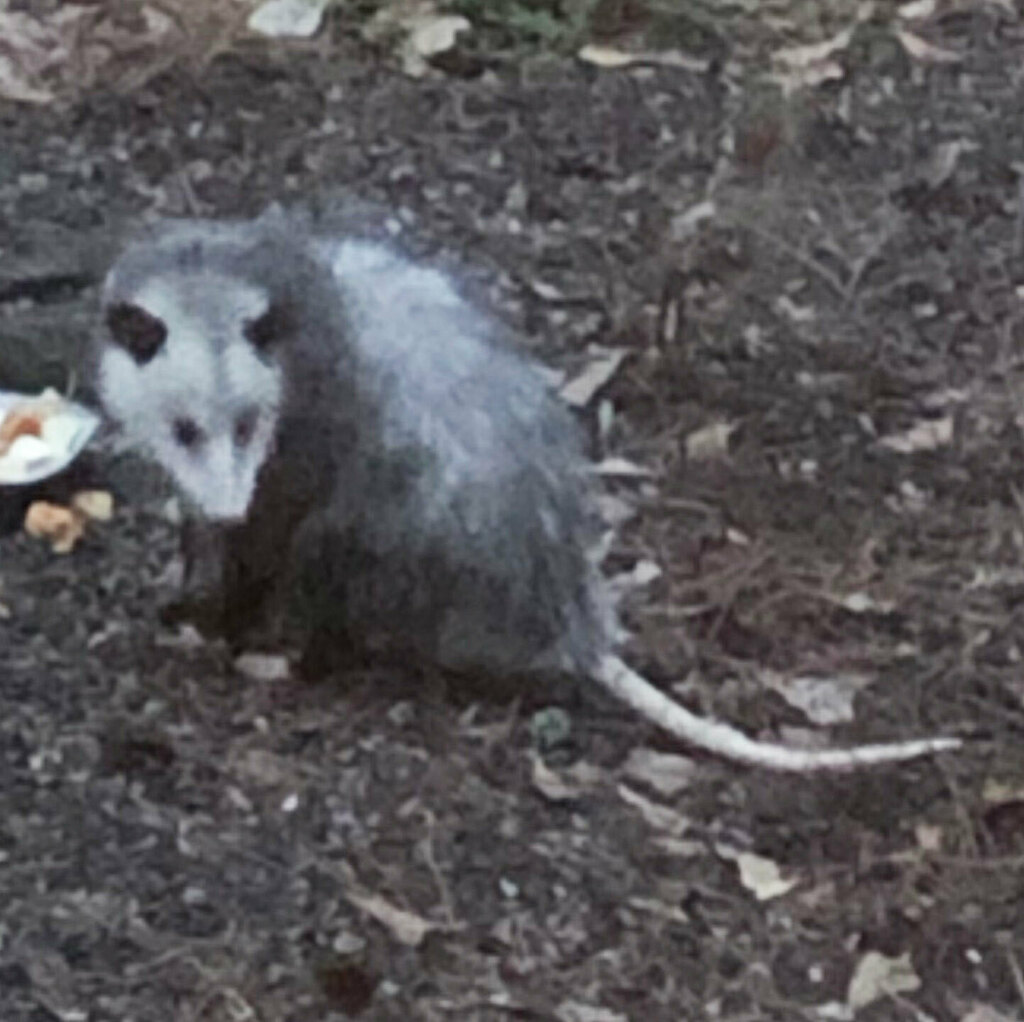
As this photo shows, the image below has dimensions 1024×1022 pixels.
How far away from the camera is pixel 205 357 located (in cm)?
321

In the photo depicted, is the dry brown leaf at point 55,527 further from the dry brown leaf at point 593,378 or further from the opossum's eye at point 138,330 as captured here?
the dry brown leaf at point 593,378

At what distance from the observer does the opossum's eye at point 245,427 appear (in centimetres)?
322

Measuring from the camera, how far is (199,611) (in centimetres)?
344

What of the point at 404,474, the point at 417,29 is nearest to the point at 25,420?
the point at 404,474

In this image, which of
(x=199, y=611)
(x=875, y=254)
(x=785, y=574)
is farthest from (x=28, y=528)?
(x=875, y=254)

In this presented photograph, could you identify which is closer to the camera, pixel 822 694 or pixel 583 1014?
pixel 583 1014

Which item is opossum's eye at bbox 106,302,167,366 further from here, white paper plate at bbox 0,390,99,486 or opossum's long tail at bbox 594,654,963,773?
opossum's long tail at bbox 594,654,963,773

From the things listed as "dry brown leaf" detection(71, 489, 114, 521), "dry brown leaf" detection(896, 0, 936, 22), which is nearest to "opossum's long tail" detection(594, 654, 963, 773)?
"dry brown leaf" detection(71, 489, 114, 521)

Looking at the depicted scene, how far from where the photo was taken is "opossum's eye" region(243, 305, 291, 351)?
3205 millimetres

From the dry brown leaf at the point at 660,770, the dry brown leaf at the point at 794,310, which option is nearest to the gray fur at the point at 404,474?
the dry brown leaf at the point at 660,770

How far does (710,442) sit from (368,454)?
638 millimetres

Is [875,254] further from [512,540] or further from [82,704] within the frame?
[82,704]

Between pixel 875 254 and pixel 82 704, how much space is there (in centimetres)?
136

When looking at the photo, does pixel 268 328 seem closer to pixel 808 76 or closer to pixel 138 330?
pixel 138 330
